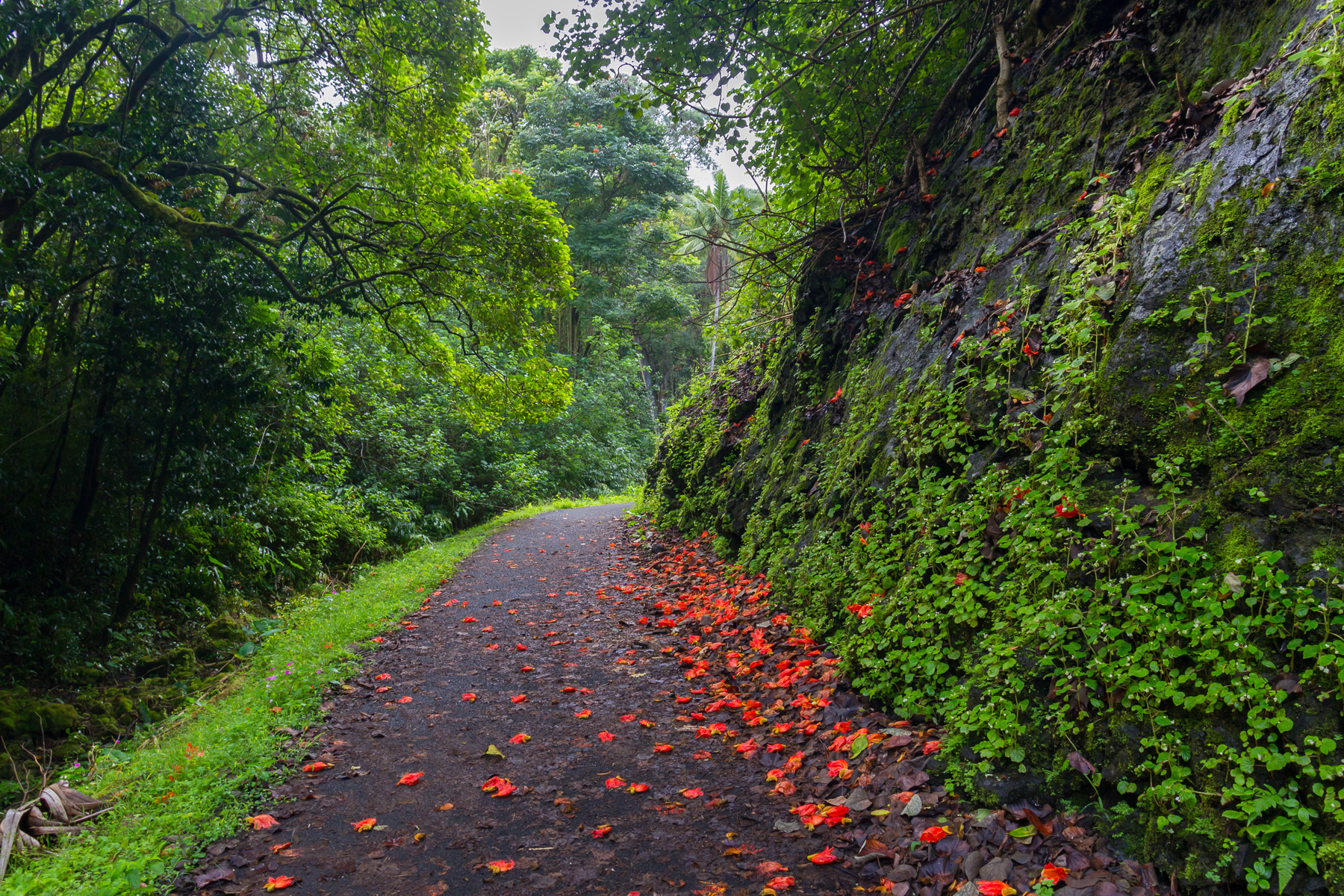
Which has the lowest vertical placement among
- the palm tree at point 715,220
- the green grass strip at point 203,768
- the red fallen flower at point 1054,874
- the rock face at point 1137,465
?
the red fallen flower at point 1054,874

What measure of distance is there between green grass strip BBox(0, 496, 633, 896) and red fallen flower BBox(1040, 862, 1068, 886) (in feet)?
12.6

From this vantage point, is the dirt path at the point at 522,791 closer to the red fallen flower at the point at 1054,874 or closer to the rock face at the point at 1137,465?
the red fallen flower at the point at 1054,874

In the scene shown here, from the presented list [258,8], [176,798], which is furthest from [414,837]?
[258,8]

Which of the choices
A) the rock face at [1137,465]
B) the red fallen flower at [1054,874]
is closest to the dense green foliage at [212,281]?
the rock face at [1137,465]

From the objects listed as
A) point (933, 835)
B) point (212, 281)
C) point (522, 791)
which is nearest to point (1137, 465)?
point (933, 835)

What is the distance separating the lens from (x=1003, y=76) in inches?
225

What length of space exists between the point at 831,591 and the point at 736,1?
5107 millimetres

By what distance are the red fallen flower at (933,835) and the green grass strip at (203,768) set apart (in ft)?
11.4

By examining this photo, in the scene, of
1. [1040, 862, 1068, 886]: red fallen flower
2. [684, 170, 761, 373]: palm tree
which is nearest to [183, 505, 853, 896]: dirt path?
[1040, 862, 1068, 886]: red fallen flower

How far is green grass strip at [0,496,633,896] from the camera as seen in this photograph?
3170mm

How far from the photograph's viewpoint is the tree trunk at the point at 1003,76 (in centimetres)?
564

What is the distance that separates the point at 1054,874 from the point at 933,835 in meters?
0.52

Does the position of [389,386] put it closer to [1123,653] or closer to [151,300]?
[151,300]

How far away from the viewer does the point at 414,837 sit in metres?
3.42
